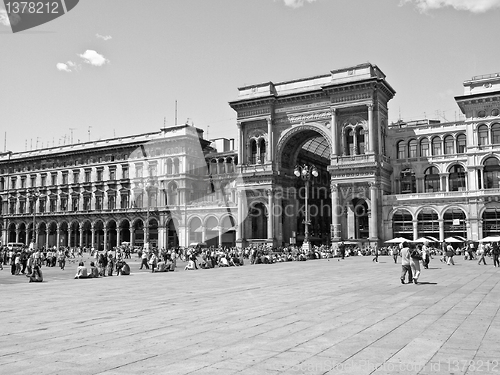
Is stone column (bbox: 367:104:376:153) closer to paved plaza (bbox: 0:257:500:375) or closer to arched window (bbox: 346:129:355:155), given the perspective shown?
arched window (bbox: 346:129:355:155)

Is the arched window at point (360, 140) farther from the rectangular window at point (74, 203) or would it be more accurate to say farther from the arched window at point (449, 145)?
the rectangular window at point (74, 203)

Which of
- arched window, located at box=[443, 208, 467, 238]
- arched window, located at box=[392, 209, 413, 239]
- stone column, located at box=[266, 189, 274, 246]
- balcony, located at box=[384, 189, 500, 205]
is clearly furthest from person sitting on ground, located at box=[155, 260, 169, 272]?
arched window, located at box=[443, 208, 467, 238]

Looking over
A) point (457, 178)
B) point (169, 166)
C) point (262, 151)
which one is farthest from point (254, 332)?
point (169, 166)

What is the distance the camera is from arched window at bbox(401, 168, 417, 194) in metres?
70.9

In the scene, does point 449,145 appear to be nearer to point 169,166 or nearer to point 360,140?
point 360,140

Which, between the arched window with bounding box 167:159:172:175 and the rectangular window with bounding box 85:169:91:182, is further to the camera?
the rectangular window with bounding box 85:169:91:182

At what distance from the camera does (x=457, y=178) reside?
67625 mm

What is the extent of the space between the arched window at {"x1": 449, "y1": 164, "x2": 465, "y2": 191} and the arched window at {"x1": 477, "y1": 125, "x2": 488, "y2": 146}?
412 centimetres

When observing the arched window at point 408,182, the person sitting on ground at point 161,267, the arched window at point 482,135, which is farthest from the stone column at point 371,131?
the person sitting on ground at point 161,267

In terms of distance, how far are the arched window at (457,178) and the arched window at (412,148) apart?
5379 millimetres

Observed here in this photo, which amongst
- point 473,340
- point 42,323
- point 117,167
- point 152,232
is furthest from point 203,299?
point 117,167

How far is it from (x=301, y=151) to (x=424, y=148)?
2210 centimetres

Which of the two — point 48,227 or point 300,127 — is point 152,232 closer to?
point 48,227

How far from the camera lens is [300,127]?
244 feet
